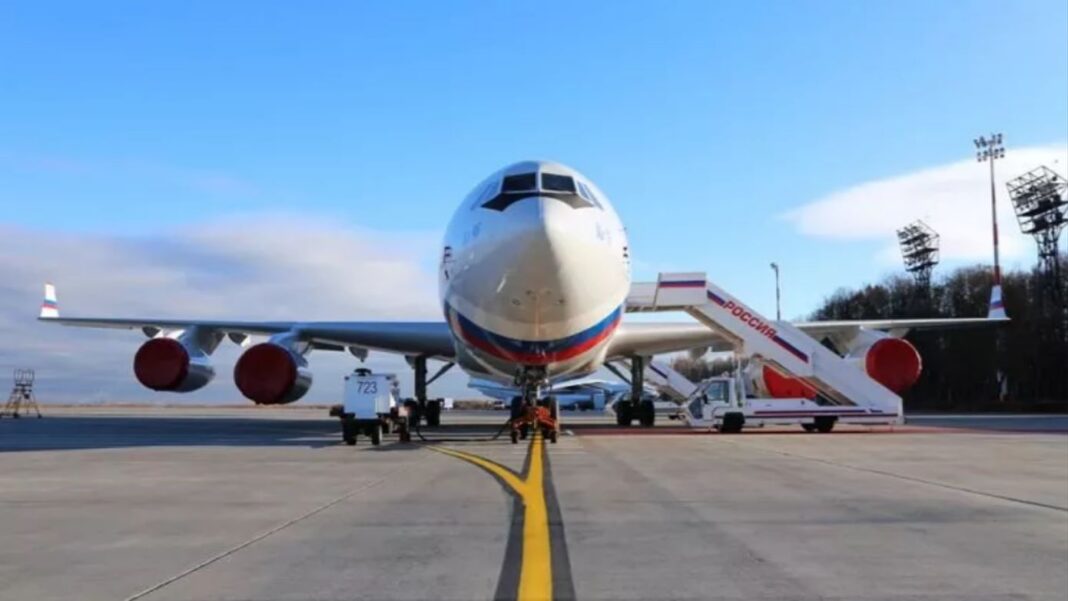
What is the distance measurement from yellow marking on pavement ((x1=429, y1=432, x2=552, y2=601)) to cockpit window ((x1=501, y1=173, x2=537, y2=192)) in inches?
179

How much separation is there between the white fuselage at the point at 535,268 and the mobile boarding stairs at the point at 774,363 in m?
4.90

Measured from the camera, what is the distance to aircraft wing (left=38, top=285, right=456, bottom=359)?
2442 centimetres

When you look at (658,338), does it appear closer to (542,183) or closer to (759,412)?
(759,412)

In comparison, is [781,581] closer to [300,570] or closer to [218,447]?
[300,570]

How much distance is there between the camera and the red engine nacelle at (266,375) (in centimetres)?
2139

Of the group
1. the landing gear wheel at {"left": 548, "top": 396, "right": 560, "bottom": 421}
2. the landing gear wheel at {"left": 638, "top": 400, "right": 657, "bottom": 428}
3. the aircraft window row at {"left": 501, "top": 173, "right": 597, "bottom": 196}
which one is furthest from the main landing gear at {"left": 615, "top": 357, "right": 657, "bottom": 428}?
the aircraft window row at {"left": 501, "top": 173, "right": 597, "bottom": 196}

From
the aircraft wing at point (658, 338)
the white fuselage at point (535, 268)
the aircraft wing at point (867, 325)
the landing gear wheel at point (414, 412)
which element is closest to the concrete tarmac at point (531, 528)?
the white fuselage at point (535, 268)

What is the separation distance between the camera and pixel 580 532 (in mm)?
6926

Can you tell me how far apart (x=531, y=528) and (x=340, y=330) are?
60.0 ft

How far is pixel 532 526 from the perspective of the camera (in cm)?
722

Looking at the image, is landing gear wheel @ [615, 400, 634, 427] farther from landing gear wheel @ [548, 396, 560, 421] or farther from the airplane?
landing gear wheel @ [548, 396, 560, 421]

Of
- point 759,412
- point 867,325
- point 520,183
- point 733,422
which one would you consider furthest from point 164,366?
point 867,325

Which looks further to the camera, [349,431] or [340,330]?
[340,330]

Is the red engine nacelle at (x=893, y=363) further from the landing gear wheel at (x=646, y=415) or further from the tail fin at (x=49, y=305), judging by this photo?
the tail fin at (x=49, y=305)
